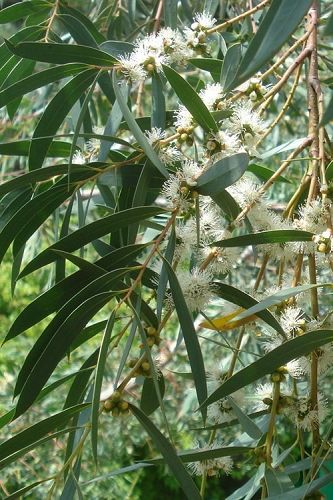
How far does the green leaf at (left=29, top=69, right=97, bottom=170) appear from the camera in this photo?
91 cm

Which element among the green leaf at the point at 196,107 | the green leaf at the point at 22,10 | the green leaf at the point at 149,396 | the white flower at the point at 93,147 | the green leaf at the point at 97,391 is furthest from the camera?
the green leaf at the point at 22,10

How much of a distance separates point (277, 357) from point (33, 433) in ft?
0.72

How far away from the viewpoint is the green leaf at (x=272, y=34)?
0.53 meters

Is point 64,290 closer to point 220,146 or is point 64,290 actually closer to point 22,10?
point 220,146

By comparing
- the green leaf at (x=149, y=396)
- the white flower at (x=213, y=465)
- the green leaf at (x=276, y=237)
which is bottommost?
the white flower at (x=213, y=465)

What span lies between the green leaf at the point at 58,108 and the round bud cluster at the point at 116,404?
274 millimetres

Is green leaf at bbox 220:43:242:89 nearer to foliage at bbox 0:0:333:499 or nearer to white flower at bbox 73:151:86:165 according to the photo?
foliage at bbox 0:0:333:499

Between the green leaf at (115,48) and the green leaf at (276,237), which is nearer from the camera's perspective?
the green leaf at (276,237)

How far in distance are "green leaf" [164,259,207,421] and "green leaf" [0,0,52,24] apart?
1.72ft

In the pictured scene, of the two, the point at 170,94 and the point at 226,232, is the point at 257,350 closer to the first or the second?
the point at 170,94

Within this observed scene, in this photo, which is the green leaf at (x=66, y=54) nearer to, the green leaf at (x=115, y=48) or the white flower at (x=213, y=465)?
the green leaf at (x=115, y=48)

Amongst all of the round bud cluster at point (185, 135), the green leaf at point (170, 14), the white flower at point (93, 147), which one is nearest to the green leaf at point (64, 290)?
the round bud cluster at point (185, 135)

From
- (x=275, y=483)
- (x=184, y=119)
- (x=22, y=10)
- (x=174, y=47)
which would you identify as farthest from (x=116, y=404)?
(x=22, y=10)

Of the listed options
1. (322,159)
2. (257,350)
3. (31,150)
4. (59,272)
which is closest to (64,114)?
(31,150)
